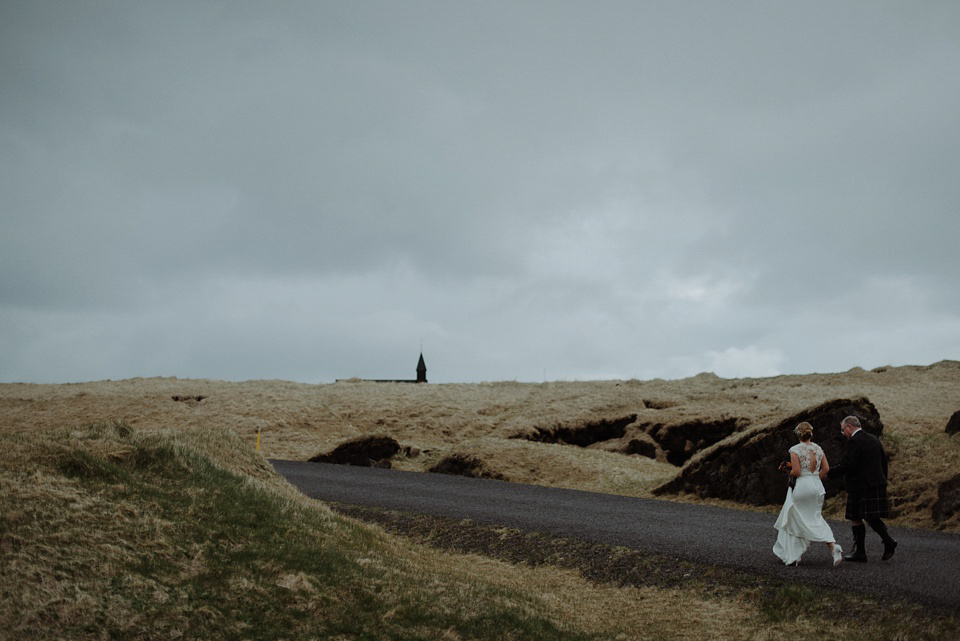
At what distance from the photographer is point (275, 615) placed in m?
8.53

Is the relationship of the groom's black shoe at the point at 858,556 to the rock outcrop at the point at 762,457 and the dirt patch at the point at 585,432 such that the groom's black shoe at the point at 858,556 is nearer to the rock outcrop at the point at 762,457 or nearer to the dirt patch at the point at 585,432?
the rock outcrop at the point at 762,457

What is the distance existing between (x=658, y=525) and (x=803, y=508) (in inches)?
177

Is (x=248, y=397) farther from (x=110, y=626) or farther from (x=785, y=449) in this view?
(x=110, y=626)

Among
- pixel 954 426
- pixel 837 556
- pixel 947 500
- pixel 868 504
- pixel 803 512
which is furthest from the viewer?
pixel 954 426

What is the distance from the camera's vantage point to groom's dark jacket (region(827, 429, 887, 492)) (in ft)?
43.1

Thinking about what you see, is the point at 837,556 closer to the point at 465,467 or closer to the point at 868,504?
the point at 868,504

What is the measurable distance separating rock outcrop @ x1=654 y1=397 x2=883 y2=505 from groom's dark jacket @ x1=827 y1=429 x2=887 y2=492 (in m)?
7.61

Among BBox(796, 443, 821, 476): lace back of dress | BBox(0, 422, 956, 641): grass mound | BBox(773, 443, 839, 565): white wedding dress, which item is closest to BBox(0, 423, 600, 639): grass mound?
BBox(0, 422, 956, 641): grass mound

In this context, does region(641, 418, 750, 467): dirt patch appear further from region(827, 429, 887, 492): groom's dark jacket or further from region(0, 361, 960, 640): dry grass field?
region(827, 429, 887, 492): groom's dark jacket

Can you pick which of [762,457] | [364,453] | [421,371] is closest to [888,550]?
[762,457]

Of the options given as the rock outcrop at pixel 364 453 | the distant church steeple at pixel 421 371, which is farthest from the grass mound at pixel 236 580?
the distant church steeple at pixel 421 371

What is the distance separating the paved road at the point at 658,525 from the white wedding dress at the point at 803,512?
0.36 m

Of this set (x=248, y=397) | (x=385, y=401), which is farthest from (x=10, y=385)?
(x=385, y=401)

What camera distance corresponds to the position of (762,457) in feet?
71.3
